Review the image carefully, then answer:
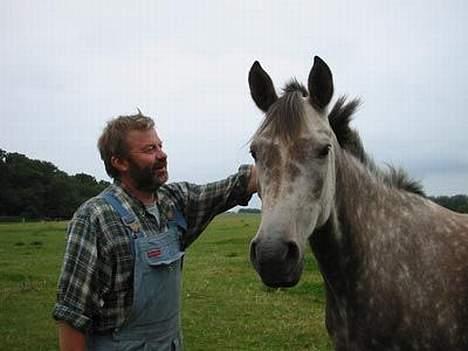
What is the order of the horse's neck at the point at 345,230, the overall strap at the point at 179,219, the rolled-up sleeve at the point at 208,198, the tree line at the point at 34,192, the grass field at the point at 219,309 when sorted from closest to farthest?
the horse's neck at the point at 345,230 < the overall strap at the point at 179,219 < the rolled-up sleeve at the point at 208,198 < the grass field at the point at 219,309 < the tree line at the point at 34,192

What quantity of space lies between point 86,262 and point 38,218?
258 feet

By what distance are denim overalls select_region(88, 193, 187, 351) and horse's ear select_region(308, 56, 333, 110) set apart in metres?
1.52

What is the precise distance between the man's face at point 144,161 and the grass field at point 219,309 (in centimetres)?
633

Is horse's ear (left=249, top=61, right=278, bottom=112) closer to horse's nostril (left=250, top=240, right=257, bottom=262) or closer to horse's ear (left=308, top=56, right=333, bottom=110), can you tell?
horse's ear (left=308, top=56, right=333, bottom=110)

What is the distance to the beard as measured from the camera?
4043 mm

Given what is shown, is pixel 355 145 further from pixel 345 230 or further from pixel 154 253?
pixel 154 253

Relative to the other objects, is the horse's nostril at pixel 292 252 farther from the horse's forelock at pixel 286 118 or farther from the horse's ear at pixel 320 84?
the horse's ear at pixel 320 84

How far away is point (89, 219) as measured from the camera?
12.3ft

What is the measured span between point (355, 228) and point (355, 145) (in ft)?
2.56

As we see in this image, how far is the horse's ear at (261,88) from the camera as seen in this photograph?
4301mm

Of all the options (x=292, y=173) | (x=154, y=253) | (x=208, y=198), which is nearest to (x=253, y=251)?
(x=292, y=173)

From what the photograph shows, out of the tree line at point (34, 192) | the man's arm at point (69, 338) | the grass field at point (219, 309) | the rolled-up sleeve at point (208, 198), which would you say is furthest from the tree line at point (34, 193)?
the man's arm at point (69, 338)

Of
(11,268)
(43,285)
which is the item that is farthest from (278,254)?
(11,268)

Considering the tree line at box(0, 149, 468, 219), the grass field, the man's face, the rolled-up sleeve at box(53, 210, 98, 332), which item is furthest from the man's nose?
the tree line at box(0, 149, 468, 219)
